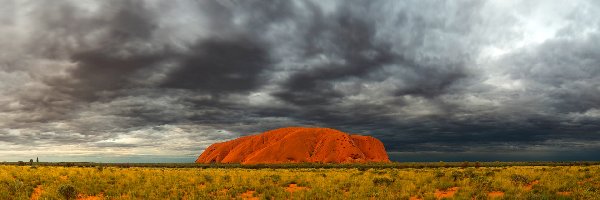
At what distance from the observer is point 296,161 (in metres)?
172

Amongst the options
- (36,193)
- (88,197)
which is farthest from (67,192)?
(36,193)

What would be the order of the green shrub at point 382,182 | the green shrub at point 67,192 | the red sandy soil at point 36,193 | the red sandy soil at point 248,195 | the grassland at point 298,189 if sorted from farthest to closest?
the green shrub at point 382,182, the red sandy soil at point 248,195, the green shrub at point 67,192, the red sandy soil at point 36,193, the grassland at point 298,189

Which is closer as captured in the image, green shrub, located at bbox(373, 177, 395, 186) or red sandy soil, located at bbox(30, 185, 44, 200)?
red sandy soil, located at bbox(30, 185, 44, 200)

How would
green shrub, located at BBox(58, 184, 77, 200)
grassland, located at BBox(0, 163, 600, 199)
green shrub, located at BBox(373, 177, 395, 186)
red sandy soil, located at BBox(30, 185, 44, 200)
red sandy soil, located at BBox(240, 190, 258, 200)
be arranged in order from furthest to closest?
1. green shrub, located at BBox(373, 177, 395, 186)
2. red sandy soil, located at BBox(240, 190, 258, 200)
3. green shrub, located at BBox(58, 184, 77, 200)
4. red sandy soil, located at BBox(30, 185, 44, 200)
5. grassland, located at BBox(0, 163, 600, 199)

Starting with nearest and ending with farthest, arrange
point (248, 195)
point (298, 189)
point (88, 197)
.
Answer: point (88, 197) < point (248, 195) < point (298, 189)

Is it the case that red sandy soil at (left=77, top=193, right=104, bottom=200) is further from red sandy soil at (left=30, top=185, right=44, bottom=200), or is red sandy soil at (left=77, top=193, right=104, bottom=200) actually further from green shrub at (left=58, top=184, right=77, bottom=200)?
red sandy soil at (left=30, top=185, right=44, bottom=200)

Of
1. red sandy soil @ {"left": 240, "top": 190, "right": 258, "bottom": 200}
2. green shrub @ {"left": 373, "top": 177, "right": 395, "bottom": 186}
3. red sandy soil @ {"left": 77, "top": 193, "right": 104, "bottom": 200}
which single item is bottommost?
red sandy soil @ {"left": 240, "top": 190, "right": 258, "bottom": 200}

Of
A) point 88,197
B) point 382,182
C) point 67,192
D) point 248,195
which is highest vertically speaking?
point 67,192

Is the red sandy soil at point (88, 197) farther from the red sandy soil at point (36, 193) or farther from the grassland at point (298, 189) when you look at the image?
Result: the red sandy soil at point (36, 193)

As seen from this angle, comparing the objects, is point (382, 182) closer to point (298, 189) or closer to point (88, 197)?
point (298, 189)

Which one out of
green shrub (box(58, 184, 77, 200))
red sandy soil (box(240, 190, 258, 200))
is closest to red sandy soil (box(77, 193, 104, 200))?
green shrub (box(58, 184, 77, 200))

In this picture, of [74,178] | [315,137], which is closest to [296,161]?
[315,137]

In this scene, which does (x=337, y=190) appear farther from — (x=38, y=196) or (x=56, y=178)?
(x=56, y=178)

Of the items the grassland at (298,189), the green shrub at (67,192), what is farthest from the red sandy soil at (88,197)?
the green shrub at (67,192)
